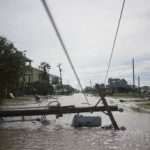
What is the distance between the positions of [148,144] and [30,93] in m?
72.9

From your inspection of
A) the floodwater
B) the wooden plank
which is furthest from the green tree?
the floodwater

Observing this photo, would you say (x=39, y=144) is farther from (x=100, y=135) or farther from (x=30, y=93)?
(x=30, y=93)

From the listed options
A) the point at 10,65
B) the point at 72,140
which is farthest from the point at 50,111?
the point at 10,65

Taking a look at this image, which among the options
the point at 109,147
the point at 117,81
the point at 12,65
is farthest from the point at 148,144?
the point at 117,81

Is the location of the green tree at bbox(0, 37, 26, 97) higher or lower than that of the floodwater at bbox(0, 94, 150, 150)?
higher

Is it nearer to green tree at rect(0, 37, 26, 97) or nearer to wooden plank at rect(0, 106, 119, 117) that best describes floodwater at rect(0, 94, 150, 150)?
wooden plank at rect(0, 106, 119, 117)

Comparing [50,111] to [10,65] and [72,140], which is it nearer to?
[72,140]

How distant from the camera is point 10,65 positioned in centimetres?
3888

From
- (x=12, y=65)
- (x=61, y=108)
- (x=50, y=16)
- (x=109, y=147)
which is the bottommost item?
(x=109, y=147)

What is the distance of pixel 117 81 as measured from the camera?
150000mm

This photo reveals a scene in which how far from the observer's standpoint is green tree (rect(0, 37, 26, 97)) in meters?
33.8

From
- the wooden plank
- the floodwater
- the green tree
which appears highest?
the green tree

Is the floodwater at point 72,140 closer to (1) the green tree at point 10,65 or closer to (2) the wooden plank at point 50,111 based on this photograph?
(2) the wooden plank at point 50,111

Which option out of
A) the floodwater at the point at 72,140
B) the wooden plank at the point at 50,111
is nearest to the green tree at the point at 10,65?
the wooden plank at the point at 50,111
